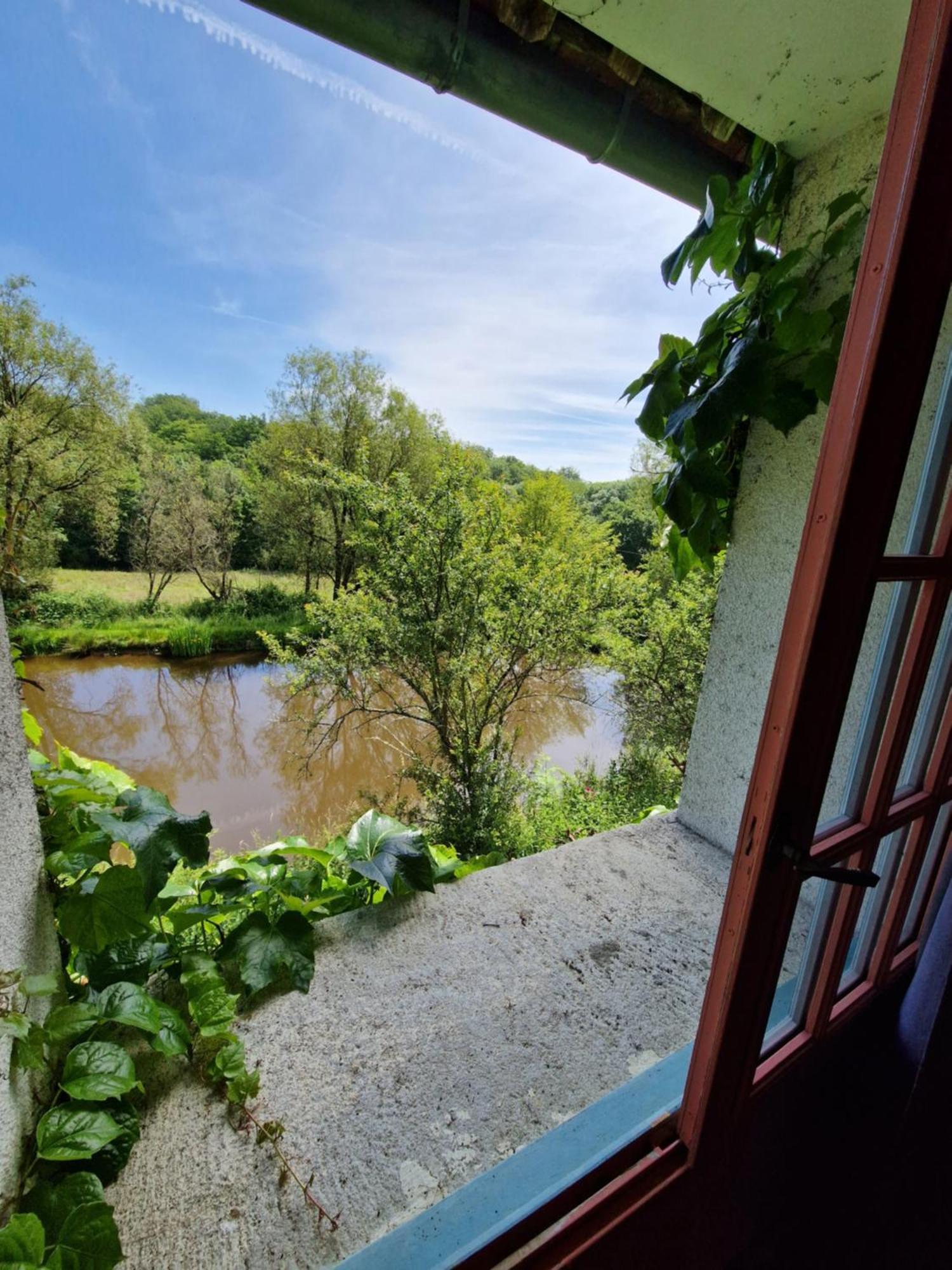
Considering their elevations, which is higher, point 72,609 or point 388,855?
point 388,855

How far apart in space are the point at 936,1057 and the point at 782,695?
75 cm

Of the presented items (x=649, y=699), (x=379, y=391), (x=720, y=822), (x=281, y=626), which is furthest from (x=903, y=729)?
(x=379, y=391)

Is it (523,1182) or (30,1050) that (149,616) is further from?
(523,1182)

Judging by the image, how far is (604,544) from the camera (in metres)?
5.22

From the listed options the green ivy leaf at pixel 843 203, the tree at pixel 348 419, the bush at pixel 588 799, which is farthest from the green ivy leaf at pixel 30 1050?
the tree at pixel 348 419

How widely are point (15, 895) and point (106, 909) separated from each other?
121 millimetres

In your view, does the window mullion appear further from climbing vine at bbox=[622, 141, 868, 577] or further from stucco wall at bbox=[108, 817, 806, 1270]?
climbing vine at bbox=[622, 141, 868, 577]

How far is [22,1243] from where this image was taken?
20.3 inches

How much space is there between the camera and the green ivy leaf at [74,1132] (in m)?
0.62

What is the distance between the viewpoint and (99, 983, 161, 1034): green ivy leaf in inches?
29.1

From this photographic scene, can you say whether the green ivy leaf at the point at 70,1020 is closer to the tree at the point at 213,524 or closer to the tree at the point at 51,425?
the tree at the point at 51,425

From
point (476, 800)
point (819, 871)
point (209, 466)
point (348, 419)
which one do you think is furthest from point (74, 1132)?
point (209, 466)

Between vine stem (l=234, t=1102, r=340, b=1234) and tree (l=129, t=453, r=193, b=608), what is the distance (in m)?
6.27

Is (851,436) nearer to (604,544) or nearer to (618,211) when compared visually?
(618,211)
